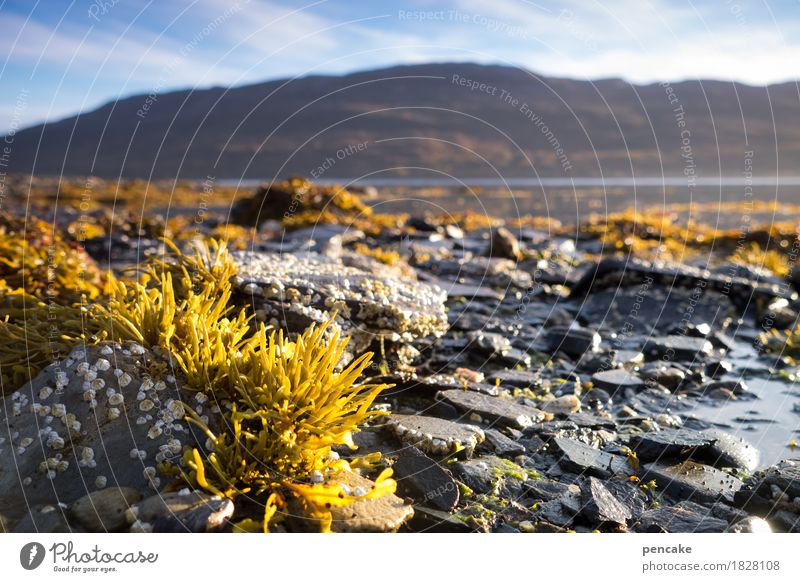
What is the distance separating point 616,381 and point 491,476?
3012 millimetres

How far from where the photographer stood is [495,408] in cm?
570

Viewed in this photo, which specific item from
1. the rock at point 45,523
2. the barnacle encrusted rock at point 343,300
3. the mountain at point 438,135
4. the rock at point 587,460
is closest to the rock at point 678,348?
the barnacle encrusted rock at point 343,300

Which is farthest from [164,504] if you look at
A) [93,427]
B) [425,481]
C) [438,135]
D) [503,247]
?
[438,135]

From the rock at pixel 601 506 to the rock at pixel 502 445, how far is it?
747 millimetres

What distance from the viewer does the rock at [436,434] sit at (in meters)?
4.71

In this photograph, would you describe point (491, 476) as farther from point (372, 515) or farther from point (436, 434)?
point (372, 515)

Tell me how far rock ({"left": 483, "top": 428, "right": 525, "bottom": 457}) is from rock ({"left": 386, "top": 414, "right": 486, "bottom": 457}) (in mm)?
83

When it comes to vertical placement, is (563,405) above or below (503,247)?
below

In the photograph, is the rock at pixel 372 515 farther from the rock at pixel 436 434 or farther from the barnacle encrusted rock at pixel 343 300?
the barnacle encrusted rock at pixel 343 300

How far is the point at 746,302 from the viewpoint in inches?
427

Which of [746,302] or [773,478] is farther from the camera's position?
[746,302]
